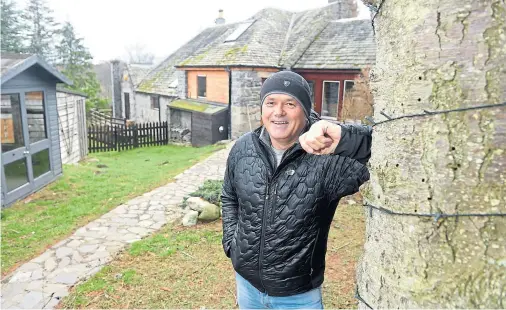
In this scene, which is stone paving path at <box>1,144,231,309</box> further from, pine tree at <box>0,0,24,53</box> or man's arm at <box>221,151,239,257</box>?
pine tree at <box>0,0,24,53</box>

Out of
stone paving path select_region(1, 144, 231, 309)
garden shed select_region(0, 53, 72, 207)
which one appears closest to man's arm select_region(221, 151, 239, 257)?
stone paving path select_region(1, 144, 231, 309)

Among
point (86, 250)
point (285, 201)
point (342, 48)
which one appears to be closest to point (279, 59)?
point (342, 48)

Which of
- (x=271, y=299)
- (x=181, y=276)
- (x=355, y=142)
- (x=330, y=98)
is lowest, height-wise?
(x=181, y=276)

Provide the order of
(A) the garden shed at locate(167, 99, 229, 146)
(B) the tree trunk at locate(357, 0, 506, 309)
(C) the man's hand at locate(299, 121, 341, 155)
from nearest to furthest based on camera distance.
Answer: (B) the tree trunk at locate(357, 0, 506, 309) < (C) the man's hand at locate(299, 121, 341, 155) < (A) the garden shed at locate(167, 99, 229, 146)

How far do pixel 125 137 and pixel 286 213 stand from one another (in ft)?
56.1

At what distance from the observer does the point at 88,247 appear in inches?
205

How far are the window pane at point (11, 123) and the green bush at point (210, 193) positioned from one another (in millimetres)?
3912

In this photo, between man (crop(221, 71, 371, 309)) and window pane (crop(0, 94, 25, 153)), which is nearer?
man (crop(221, 71, 371, 309))

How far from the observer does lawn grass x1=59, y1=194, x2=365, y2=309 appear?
3.78 metres

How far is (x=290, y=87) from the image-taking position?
1.93 metres

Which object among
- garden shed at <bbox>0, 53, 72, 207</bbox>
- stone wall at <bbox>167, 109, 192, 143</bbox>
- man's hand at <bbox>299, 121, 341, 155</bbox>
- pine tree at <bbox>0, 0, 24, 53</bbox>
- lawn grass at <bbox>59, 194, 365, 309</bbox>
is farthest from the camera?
pine tree at <bbox>0, 0, 24, 53</bbox>

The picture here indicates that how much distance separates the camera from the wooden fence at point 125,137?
17.1 m

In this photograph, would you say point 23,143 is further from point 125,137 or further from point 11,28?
point 11,28

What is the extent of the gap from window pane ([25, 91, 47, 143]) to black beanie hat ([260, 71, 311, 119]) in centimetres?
768
